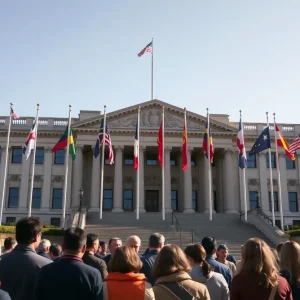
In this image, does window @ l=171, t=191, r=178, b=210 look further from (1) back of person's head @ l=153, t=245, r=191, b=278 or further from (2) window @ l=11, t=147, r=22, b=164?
(1) back of person's head @ l=153, t=245, r=191, b=278

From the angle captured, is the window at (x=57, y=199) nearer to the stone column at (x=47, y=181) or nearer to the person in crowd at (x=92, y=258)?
the stone column at (x=47, y=181)

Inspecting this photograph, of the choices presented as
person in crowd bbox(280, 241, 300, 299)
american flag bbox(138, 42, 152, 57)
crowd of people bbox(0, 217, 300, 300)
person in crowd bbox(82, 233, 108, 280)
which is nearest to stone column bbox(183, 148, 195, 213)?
american flag bbox(138, 42, 152, 57)

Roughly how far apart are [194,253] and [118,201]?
36825 millimetres

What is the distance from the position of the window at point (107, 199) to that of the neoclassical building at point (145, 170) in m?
0.11

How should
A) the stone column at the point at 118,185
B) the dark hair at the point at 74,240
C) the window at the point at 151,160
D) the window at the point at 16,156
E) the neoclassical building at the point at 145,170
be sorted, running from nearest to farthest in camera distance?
the dark hair at the point at 74,240 → the stone column at the point at 118,185 → the neoclassical building at the point at 145,170 → the window at the point at 16,156 → the window at the point at 151,160

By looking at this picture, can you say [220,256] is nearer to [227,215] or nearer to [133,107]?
[227,215]

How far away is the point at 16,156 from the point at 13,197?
4.67 meters

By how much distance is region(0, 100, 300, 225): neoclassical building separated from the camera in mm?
44250

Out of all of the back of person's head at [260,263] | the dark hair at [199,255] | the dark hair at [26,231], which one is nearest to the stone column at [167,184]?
the dark hair at [199,255]

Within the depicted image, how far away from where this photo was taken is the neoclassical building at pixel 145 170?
44.2 m

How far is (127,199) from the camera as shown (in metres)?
46.9

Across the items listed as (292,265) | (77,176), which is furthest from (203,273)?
(77,176)

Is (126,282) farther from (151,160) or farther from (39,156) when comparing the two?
(39,156)

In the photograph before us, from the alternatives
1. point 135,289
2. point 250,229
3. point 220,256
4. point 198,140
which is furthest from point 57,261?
point 198,140
